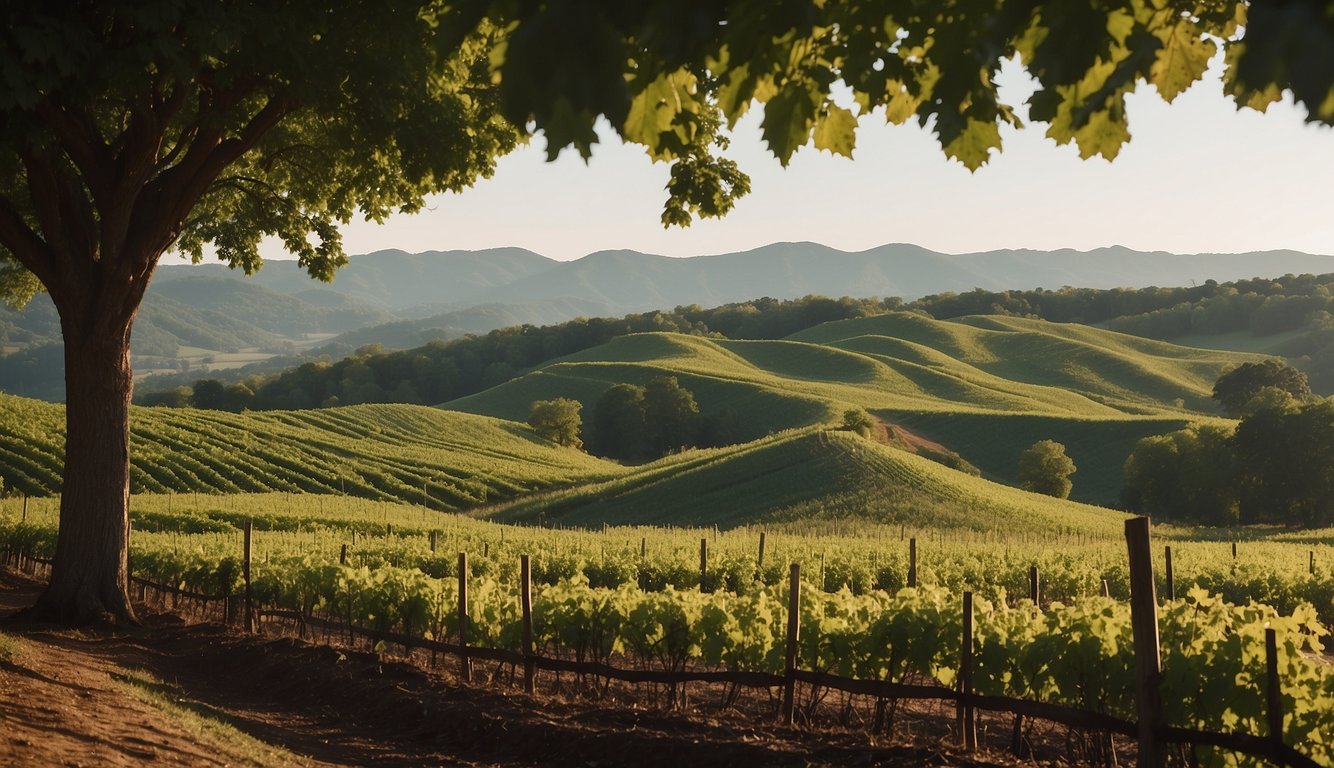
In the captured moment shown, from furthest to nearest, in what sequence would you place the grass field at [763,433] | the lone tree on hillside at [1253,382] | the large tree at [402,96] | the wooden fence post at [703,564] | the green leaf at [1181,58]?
the lone tree on hillside at [1253,382], the grass field at [763,433], the wooden fence post at [703,564], the green leaf at [1181,58], the large tree at [402,96]

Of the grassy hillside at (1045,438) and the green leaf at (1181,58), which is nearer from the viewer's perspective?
the green leaf at (1181,58)

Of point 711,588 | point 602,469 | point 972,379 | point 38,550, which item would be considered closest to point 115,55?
point 711,588

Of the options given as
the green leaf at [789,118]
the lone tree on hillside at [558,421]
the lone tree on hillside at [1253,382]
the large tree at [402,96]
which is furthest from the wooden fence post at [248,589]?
the lone tree on hillside at [1253,382]

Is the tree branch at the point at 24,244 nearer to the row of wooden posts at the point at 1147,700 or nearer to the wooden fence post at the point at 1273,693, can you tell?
the row of wooden posts at the point at 1147,700

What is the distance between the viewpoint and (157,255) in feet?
52.0

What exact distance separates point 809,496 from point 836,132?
160 feet

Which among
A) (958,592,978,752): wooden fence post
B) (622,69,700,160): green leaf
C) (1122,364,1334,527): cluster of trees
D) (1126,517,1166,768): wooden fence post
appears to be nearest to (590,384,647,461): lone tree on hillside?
(1122,364,1334,527): cluster of trees

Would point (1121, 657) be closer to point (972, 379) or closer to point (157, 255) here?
point (157, 255)

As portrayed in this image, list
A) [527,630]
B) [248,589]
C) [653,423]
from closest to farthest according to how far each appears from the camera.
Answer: [527,630], [248,589], [653,423]

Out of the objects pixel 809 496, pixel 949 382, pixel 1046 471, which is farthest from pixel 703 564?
pixel 949 382

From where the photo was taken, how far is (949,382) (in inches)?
4532

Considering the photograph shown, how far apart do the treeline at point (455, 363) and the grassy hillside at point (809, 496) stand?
63.5m

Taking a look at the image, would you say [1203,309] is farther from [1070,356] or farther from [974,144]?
[974,144]

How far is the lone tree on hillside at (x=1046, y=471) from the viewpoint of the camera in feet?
236
